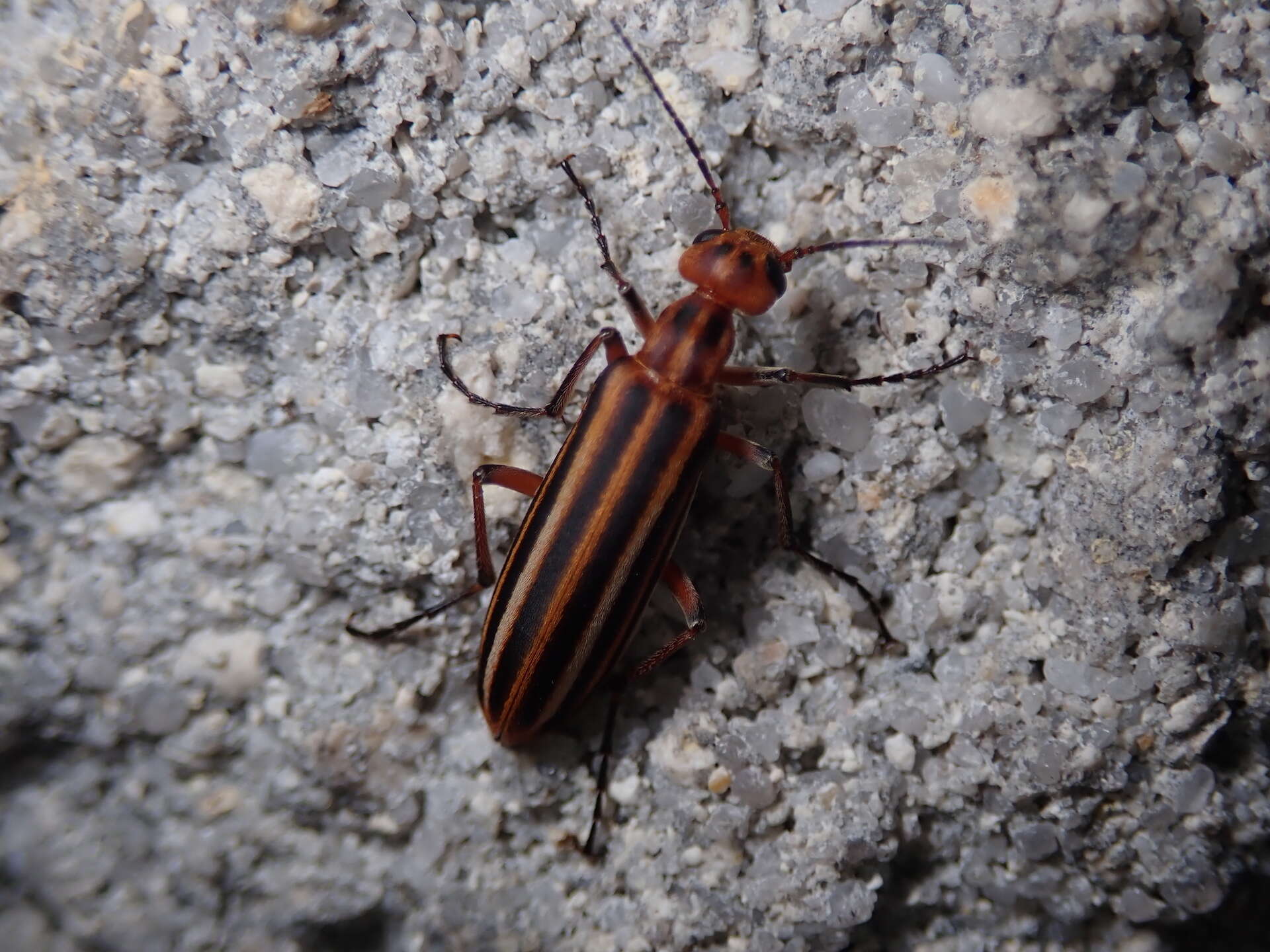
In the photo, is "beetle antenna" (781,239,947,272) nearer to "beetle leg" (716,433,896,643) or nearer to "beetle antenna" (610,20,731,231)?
"beetle antenna" (610,20,731,231)

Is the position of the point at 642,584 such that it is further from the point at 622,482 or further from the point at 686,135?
the point at 686,135

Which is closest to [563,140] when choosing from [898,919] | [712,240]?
[712,240]

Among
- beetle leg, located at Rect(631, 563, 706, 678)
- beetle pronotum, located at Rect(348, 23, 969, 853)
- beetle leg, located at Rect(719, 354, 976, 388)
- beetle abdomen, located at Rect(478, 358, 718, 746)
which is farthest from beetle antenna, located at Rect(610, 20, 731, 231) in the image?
beetle leg, located at Rect(631, 563, 706, 678)

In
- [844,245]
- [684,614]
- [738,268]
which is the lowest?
[684,614]

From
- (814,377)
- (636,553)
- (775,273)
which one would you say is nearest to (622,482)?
(636,553)

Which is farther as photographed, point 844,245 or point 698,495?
point 698,495

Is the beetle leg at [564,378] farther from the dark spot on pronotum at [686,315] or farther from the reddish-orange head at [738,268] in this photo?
the reddish-orange head at [738,268]

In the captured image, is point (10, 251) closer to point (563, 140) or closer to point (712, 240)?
point (563, 140)
